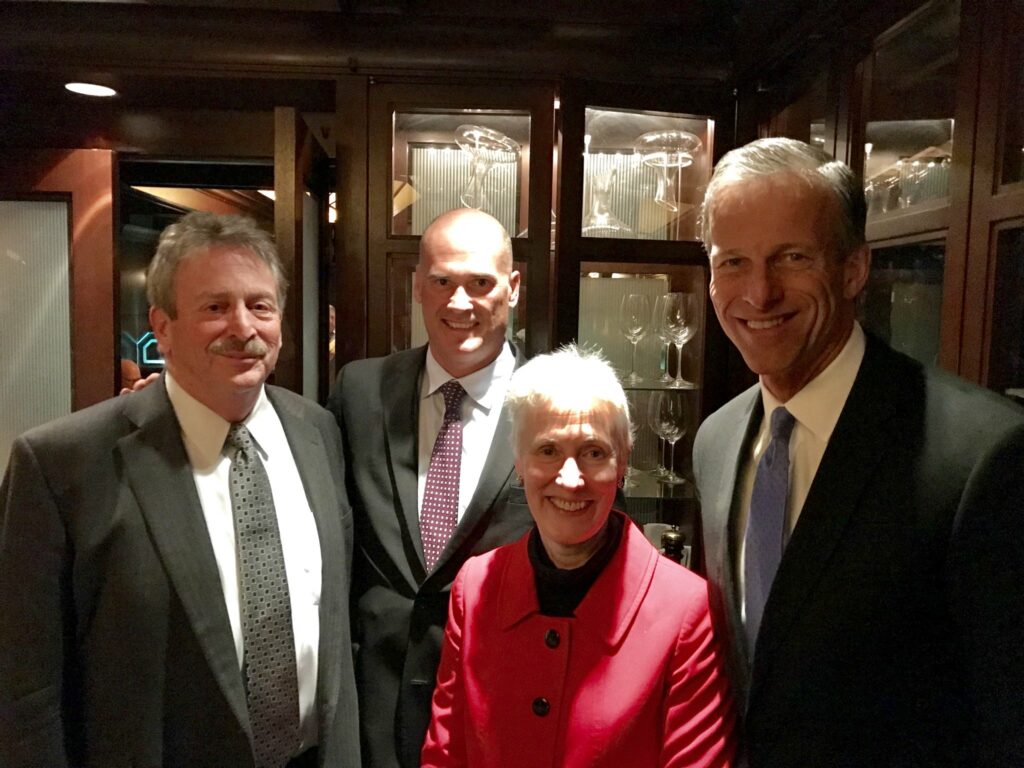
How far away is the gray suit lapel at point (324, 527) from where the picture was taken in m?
1.50

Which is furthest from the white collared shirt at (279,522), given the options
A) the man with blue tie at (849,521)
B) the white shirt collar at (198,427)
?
the man with blue tie at (849,521)

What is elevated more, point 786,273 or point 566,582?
point 786,273

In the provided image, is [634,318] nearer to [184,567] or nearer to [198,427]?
[198,427]

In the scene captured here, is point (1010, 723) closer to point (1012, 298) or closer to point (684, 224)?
point (1012, 298)

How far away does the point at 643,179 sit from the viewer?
2.52m

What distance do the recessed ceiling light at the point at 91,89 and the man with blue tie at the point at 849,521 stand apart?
2210mm

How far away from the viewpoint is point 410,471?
1.72 meters

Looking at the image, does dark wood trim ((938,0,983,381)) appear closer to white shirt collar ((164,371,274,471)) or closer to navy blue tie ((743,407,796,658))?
navy blue tie ((743,407,796,658))

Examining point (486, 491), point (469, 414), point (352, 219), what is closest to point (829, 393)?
point (486, 491)

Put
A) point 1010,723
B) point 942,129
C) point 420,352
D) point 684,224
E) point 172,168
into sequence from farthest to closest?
point 172,168, point 684,224, point 420,352, point 942,129, point 1010,723

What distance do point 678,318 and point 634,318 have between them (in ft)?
0.54

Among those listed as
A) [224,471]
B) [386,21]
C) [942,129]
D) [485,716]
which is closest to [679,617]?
[485,716]

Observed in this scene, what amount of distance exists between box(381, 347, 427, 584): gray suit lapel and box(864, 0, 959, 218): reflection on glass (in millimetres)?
1220

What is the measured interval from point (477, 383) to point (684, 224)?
3.75ft
